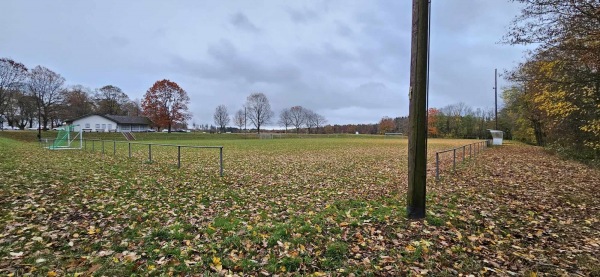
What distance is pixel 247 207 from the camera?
21.4 ft

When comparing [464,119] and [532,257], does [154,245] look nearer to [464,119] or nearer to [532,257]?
[532,257]

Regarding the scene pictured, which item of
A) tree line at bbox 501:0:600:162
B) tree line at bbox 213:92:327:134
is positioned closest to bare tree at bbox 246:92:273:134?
tree line at bbox 213:92:327:134

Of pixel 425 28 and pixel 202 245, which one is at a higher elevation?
pixel 425 28

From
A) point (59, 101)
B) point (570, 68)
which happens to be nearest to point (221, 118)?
point (59, 101)

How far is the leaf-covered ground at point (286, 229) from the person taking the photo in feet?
11.9

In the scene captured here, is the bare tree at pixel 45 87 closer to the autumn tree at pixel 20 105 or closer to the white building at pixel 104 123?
the autumn tree at pixel 20 105

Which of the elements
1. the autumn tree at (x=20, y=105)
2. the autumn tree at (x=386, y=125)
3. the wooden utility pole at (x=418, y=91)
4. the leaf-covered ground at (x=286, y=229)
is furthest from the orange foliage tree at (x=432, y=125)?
the autumn tree at (x=20, y=105)

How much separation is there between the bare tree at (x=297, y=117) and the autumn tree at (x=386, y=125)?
3091cm

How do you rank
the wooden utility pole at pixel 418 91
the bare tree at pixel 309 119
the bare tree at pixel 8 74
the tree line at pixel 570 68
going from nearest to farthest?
the wooden utility pole at pixel 418 91 < the tree line at pixel 570 68 < the bare tree at pixel 8 74 < the bare tree at pixel 309 119

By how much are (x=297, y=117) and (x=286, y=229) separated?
347 feet

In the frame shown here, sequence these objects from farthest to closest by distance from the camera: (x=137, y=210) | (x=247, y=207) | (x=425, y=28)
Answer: (x=247, y=207) → (x=137, y=210) → (x=425, y=28)

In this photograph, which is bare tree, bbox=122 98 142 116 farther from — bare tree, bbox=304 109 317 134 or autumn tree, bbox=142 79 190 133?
bare tree, bbox=304 109 317 134

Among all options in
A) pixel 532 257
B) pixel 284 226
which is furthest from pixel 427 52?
pixel 284 226

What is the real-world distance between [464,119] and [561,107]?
8504 cm
